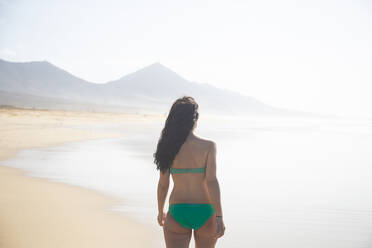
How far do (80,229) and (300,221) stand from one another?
3.48 meters

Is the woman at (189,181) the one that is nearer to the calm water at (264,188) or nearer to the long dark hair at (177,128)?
the long dark hair at (177,128)

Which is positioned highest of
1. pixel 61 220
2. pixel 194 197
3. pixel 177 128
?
pixel 177 128

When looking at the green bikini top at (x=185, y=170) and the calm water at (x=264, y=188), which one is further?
the calm water at (x=264, y=188)

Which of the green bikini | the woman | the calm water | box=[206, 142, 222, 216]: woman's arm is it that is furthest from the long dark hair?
the calm water

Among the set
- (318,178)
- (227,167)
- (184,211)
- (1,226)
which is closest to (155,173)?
(227,167)

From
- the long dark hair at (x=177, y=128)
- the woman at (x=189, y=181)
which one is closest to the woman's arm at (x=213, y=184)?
the woman at (x=189, y=181)

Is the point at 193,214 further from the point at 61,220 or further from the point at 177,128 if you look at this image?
the point at 61,220

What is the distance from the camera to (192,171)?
2760 millimetres

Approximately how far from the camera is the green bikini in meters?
2.77

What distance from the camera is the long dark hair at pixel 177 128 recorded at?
2.76 meters

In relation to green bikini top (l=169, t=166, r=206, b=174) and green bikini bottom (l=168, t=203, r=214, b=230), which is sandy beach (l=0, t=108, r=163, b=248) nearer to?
green bikini bottom (l=168, t=203, r=214, b=230)

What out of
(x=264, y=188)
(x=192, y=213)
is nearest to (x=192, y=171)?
(x=192, y=213)

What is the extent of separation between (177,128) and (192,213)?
0.66 m

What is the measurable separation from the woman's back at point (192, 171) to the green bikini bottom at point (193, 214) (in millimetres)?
39
